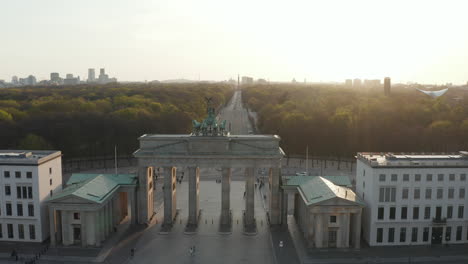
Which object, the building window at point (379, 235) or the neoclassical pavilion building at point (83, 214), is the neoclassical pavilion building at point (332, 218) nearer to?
the building window at point (379, 235)

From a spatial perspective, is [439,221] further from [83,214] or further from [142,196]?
[83,214]

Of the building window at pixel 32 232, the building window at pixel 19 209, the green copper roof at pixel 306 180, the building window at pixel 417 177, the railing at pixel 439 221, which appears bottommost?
the building window at pixel 32 232

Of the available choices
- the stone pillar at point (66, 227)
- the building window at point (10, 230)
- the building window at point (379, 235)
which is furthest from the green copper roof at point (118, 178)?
the building window at point (379, 235)

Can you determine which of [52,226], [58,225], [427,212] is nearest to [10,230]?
[58,225]

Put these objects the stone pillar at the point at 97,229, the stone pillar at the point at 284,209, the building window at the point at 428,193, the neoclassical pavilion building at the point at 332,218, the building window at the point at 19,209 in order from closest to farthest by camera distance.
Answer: the neoclassical pavilion building at the point at 332,218 → the stone pillar at the point at 97,229 → the building window at the point at 428,193 → the building window at the point at 19,209 → the stone pillar at the point at 284,209

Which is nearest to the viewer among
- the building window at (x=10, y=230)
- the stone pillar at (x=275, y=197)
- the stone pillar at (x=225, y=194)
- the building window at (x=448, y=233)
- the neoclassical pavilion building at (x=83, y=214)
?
the neoclassical pavilion building at (x=83, y=214)

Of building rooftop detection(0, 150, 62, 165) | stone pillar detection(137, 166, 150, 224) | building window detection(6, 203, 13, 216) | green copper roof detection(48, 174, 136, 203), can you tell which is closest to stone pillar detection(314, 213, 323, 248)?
stone pillar detection(137, 166, 150, 224)
